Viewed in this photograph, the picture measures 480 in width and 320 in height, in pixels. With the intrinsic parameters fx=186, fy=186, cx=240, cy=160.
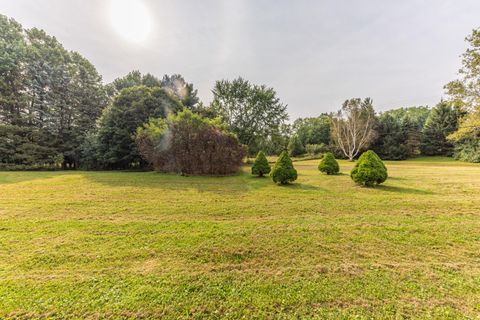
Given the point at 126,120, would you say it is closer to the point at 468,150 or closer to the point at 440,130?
the point at 468,150

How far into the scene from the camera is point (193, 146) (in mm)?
12172

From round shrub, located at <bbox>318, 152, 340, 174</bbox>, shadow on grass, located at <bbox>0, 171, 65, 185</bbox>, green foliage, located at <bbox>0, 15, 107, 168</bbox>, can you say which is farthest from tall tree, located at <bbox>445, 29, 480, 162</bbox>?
green foliage, located at <bbox>0, 15, 107, 168</bbox>

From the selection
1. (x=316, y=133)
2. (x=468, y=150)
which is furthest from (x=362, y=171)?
(x=316, y=133)

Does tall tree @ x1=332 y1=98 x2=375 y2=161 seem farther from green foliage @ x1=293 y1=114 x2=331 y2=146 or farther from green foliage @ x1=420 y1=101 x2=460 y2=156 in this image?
green foliage @ x1=420 y1=101 x2=460 y2=156

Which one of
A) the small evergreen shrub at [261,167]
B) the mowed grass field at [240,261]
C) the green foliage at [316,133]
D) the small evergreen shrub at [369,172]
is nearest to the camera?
the mowed grass field at [240,261]

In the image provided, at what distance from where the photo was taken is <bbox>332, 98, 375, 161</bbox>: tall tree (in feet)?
85.4

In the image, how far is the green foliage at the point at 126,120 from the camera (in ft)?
54.1

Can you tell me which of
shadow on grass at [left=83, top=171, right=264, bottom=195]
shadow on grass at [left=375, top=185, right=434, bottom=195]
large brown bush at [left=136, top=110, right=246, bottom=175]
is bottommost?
shadow on grass at [left=375, top=185, right=434, bottom=195]

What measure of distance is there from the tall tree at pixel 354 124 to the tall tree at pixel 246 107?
9427 mm

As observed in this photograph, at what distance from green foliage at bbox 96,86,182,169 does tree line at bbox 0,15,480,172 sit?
8cm

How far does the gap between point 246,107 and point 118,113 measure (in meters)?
16.8

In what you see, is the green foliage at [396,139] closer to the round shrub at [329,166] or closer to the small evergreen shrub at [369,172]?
the round shrub at [329,166]

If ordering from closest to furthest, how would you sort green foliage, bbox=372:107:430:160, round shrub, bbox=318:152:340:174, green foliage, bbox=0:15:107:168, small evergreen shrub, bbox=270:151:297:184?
small evergreen shrub, bbox=270:151:297:184 < round shrub, bbox=318:152:340:174 < green foliage, bbox=0:15:107:168 < green foliage, bbox=372:107:430:160

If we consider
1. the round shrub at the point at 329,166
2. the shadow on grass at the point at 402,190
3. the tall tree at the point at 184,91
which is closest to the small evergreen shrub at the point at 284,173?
the shadow on grass at the point at 402,190
